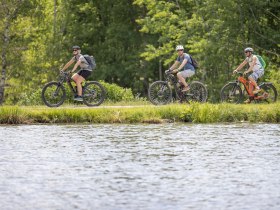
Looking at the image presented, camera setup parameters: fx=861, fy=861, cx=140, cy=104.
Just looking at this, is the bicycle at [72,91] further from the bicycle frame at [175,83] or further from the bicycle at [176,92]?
the bicycle frame at [175,83]

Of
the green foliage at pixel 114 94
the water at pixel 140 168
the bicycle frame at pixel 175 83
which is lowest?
the water at pixel 140 168

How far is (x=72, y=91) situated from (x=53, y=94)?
0.55m

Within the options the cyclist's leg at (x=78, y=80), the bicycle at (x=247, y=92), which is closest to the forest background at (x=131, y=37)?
the bicycle at (x=247, y=92)

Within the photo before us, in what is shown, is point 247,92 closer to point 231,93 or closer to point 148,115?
point 231,93

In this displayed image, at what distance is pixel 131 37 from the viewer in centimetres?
5178

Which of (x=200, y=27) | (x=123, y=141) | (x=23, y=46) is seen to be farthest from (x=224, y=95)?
(x=23, y=46)

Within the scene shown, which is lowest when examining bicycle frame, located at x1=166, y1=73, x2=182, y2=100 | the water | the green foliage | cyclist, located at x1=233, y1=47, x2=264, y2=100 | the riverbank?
the water

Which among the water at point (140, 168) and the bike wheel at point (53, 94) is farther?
the bike wheel at point (53, 94)

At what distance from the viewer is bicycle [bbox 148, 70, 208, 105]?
938 inches

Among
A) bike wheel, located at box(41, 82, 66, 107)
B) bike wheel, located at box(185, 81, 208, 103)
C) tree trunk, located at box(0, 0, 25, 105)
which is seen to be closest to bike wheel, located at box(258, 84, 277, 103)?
bike wheel, located at box(185, 81, 208, 103)

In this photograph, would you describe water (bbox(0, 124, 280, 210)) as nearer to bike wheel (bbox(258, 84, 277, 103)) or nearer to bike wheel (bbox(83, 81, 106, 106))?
bike wheel (bbox(83, 81, 106, 106))

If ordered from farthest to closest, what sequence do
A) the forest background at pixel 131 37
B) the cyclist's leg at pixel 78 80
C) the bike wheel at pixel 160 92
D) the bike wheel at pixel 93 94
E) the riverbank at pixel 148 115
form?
1. the forest background at pixel 131 37
2. the bike wheel at pixel 160 92
3. the bike wheel at pixel 93 94
4. the cyclist's leg at pixel 78 80
5. the riverbank at pixel 148 115

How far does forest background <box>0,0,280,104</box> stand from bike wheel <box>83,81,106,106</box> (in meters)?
7.70

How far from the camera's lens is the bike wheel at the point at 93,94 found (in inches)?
932
